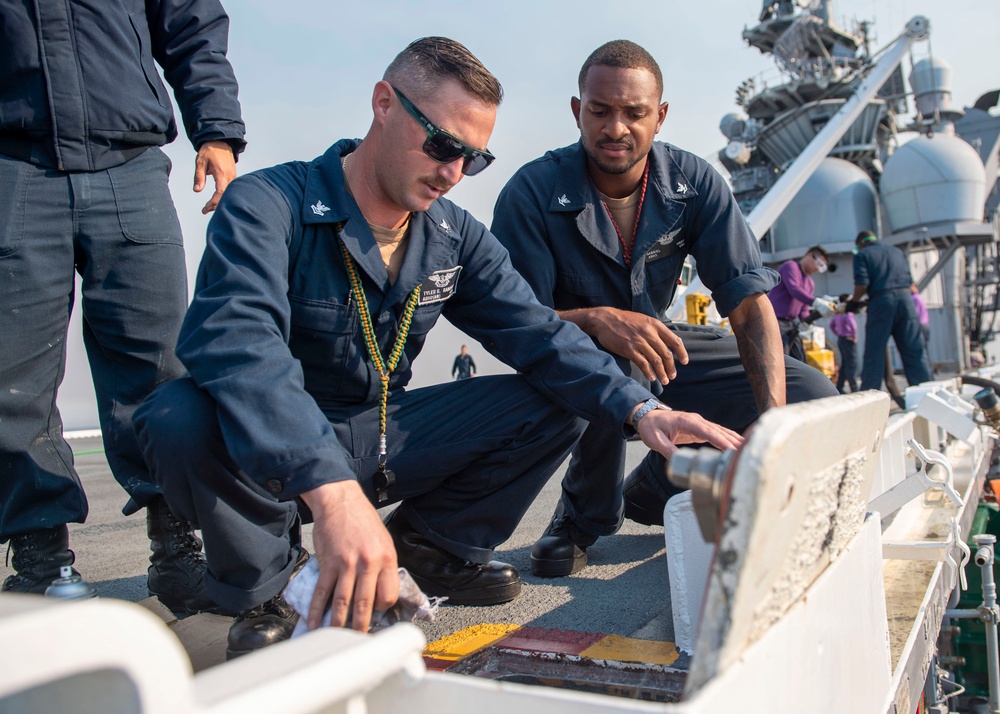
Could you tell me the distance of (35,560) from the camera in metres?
1.88

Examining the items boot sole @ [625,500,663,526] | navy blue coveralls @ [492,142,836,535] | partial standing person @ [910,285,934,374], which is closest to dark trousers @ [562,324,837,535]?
navy blue coveralls @ [492,142,836,535]

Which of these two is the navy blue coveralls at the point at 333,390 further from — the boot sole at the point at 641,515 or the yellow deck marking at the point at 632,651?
the boot sole at the point at 641,515

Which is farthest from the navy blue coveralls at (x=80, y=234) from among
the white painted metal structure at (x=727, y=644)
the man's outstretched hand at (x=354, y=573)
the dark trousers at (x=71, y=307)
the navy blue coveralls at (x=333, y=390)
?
the white painted metal structure at (x=727, y=644)

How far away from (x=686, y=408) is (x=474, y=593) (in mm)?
1068

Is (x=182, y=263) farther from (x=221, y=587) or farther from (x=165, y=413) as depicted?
(x=221, y=587)

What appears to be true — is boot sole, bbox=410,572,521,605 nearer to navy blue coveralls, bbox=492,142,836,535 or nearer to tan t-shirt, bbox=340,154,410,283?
navy blue coveralls, bbox=492,142,836,535

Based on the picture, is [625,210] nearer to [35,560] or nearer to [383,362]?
[383,362]

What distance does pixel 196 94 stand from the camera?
2.26m

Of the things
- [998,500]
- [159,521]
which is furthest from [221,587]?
[998,500]

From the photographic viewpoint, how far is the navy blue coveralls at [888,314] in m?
8.05

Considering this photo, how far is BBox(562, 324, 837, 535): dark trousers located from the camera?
8.50 feet

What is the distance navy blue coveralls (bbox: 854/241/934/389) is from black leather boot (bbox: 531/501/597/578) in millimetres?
6347

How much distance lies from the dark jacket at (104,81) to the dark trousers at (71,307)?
0.07 meters

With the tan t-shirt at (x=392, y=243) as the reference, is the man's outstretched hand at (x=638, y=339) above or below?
below
